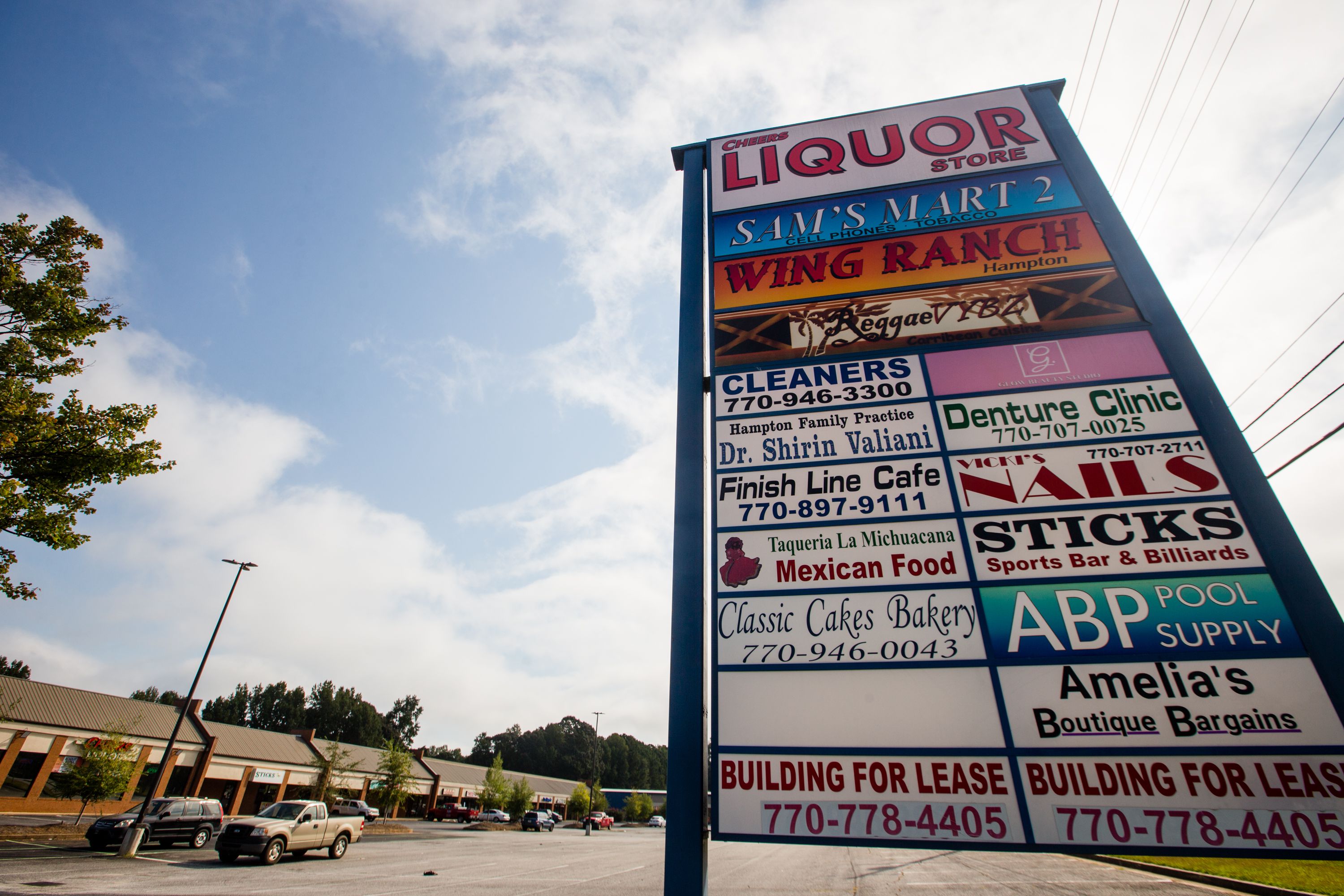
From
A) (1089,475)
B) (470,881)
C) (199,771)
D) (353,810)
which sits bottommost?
(353,810)

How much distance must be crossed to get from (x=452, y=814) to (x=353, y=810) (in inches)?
659

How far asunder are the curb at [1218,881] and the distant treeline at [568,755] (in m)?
116

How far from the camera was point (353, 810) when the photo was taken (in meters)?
45.4

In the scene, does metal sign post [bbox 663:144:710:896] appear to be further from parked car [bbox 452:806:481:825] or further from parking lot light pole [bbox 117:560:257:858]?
parked car [bbox 452:806:481:825]

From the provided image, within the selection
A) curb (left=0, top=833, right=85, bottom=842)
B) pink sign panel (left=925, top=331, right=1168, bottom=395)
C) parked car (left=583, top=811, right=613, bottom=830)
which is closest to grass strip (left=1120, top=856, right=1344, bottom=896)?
pink sign panel (left=925, top=331, right=1168, bottom=395)

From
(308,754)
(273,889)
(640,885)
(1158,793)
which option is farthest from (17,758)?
(1158,793)

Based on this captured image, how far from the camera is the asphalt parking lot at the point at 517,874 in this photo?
12.7m

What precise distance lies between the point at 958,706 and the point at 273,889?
1584 centimetres

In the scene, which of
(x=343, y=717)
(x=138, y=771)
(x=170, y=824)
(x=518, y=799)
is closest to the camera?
(x=170, y=824)

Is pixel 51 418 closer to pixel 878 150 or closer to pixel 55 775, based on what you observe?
pixel 878 150

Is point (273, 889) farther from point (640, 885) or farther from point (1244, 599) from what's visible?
point (1244, 599)

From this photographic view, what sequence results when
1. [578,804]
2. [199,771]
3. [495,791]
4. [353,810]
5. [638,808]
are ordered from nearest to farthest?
[199,771], [353,810], [495,791], [578,804], [638,808]

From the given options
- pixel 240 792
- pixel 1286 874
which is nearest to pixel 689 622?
pixel 1286 874

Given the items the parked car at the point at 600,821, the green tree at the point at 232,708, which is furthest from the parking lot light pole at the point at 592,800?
the green tree at the point at 232,708
